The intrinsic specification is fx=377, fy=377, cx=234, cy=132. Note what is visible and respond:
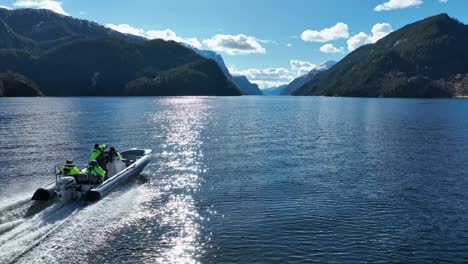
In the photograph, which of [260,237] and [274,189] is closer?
[260,237]

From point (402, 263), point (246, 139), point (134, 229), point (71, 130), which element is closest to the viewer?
point (402, 263)

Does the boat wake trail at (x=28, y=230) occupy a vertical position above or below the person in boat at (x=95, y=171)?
below

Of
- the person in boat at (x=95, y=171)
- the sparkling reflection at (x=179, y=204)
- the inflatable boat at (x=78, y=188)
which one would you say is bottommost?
the sparkling reflection at (x=179, y=204)

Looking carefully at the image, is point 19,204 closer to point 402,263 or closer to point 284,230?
point 284,230

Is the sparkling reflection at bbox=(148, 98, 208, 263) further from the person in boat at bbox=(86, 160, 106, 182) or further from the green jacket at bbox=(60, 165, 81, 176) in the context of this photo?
the green jacket at bbox=(60, 165, 81, 176)

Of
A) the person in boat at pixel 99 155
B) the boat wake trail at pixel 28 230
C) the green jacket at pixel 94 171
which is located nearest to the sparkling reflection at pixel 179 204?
the green jacket at pixel 94 171

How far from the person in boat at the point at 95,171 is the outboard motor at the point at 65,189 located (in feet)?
7.75

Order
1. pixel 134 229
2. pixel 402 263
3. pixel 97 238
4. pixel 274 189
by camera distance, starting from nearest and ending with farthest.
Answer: pixel 402 263 → pixel 97 238 → pixel 134 229 → pixel 274 189

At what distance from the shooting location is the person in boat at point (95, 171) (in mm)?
28547

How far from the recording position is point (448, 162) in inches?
1730

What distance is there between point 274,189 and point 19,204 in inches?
745

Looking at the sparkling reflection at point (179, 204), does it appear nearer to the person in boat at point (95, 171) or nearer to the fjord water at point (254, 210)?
the fjord water at point (254, 210)

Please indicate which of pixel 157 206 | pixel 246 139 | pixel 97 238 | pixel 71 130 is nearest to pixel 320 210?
pixel 157 206

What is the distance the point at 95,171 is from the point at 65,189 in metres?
3.37
